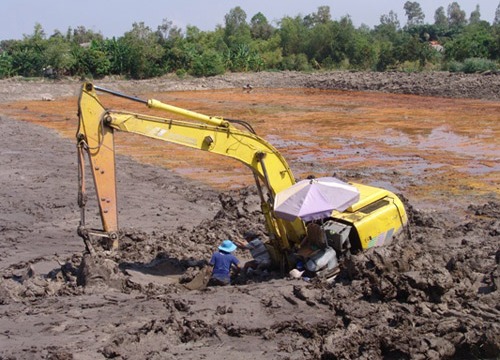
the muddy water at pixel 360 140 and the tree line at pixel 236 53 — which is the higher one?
the tree line at pixel 236 53

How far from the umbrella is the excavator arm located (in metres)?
0.58

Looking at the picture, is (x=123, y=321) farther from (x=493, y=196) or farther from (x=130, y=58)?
(x=130, y=58)

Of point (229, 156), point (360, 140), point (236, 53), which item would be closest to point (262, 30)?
point (236, 53)

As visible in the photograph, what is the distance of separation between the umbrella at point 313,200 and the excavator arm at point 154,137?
0.58 m

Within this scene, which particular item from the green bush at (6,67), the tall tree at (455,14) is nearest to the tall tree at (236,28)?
the green bush at (6,67)

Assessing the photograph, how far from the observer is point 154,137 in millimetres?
8445

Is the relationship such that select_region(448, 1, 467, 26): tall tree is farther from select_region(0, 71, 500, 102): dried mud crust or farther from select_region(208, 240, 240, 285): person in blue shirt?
select_region(208, 240, 240, 285): person in blue shirt

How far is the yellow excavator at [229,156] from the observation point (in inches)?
327

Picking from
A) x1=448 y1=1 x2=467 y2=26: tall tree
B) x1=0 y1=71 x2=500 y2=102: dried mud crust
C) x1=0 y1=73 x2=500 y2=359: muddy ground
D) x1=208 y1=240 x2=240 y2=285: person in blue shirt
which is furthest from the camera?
x1=448 y1=1 x2=467 y2=26: tall tree

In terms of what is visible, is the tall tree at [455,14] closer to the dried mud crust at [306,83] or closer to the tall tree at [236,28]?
the tall tree at [236,28]

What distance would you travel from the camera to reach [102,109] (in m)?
8.33

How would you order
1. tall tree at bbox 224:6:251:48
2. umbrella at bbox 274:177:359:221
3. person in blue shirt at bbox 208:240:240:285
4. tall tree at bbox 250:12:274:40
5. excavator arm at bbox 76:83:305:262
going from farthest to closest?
tall tree at bbox 250:12:274:40, tall tree at bbox 224:6:251:48, person in blue shirt at bbox 208:240:240:285, excavator arm at bbox 76:83:305:262, umbrella at bbox 274:177:359:221

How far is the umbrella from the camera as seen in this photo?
810cm

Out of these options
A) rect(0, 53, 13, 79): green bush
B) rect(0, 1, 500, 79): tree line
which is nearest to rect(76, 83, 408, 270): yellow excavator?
rect(0, 1, 500, 79): tree line
